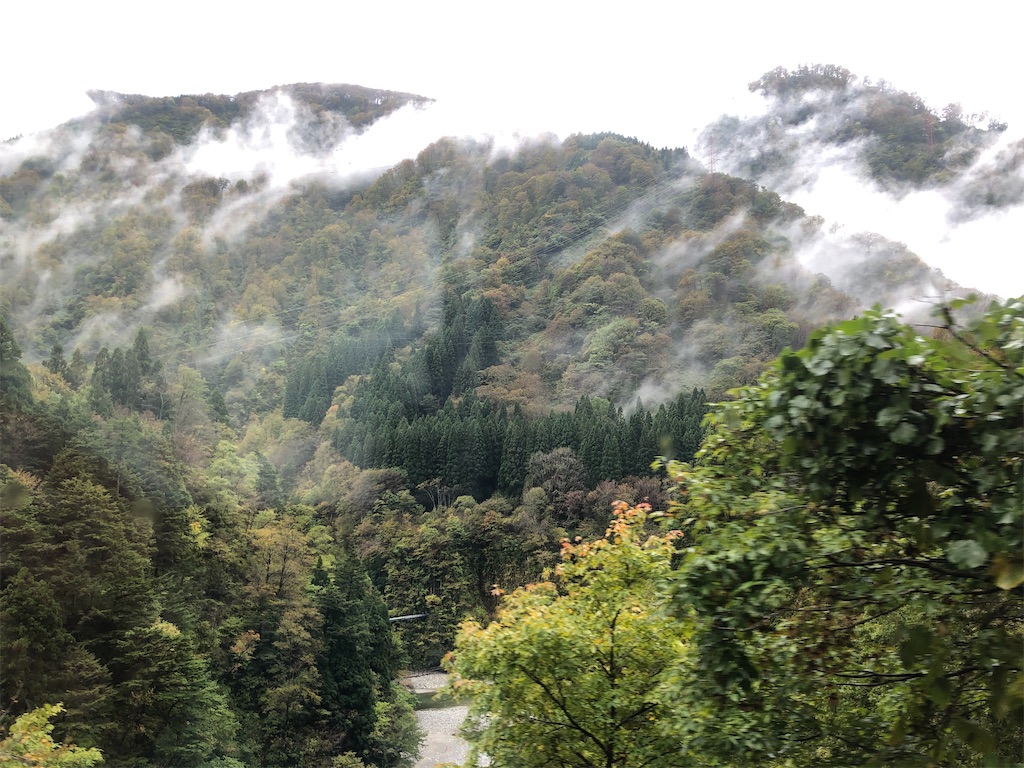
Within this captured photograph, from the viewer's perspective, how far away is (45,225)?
83.1m

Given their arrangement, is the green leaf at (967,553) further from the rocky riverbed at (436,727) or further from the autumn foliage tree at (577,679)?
the rocky riverbed at (436,727)

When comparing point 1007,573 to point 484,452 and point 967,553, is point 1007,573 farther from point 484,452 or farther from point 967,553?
point 484,452

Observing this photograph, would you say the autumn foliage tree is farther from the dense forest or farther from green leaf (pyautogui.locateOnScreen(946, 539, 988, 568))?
green leaf (pyautogui.locateOnScreen(946, 539, 988, 568))

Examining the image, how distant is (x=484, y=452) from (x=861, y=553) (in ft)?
145

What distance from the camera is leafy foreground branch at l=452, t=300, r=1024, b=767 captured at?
9.59 ft

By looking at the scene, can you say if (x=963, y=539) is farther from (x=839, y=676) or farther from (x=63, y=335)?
(x=63, y=335)

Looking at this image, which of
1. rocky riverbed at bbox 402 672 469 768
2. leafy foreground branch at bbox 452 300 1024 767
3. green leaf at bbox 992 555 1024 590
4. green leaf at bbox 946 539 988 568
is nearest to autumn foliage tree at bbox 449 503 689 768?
leafy foreground branch at bbox 452 300 1024 767

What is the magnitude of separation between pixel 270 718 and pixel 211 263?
257 feet

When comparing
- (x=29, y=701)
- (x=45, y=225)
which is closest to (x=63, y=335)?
(x=45, y=225)

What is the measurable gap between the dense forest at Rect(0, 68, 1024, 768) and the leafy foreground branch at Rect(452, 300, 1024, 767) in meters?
0.02

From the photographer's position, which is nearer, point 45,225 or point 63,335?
point 63,335

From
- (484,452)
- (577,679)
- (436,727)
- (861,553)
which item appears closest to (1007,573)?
(861,553)

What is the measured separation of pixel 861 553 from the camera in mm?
3486

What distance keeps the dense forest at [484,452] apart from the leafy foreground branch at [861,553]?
19mm
